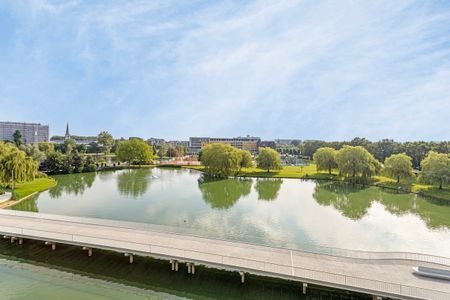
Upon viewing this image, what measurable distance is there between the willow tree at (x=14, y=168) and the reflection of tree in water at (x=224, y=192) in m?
19.3

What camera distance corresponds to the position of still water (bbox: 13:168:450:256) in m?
18.3

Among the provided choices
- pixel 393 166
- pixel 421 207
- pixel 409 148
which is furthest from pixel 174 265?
pixel 409 148

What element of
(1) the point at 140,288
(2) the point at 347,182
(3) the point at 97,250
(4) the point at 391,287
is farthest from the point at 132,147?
(4) the point at 391,287

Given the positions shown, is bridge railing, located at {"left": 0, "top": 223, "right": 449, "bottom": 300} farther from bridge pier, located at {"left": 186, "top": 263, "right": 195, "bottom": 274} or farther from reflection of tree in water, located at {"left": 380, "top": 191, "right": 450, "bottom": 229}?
reflection of tree in water, located at {"left": 380, "top": 191, "right": 450, "bottom": 229}

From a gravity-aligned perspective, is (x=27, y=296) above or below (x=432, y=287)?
below

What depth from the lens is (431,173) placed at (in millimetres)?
35500

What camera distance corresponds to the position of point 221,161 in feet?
155

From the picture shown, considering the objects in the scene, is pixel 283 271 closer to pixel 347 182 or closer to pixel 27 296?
pixel 27 296

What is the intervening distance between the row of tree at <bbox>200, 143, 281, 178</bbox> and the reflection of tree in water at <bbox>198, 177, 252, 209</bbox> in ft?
11.1

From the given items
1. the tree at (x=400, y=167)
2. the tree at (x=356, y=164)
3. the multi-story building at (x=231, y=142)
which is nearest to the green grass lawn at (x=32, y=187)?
the tree at (x=356, y=164)

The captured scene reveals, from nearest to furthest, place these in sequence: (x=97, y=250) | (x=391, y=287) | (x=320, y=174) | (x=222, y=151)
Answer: (x=391, y=287) → (x=97, y=250) → (x=222, y=151) → (x=320, y=174)

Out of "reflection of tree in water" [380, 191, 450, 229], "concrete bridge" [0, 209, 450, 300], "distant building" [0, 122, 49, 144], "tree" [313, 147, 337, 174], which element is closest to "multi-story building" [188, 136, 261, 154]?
"tree" [313, 147, 337, 174]

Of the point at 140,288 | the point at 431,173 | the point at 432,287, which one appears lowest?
the point at 140,288

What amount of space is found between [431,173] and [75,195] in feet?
147
